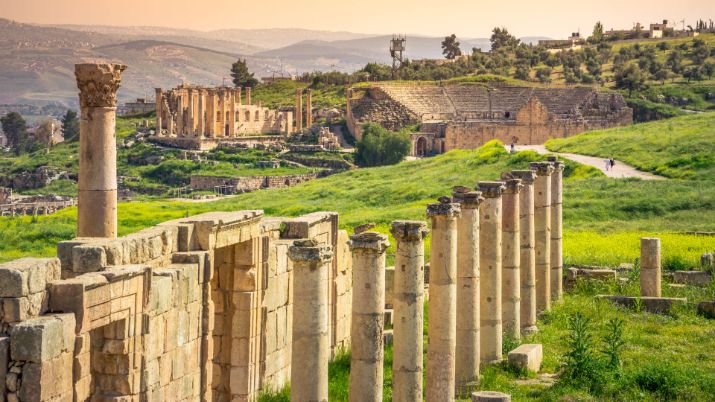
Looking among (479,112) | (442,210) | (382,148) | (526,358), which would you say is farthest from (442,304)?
(479,112)

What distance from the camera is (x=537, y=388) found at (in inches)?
825

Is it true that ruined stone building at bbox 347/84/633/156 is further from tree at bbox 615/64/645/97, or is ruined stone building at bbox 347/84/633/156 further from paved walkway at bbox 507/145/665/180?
paved walkway at bbox 507/145/665/180

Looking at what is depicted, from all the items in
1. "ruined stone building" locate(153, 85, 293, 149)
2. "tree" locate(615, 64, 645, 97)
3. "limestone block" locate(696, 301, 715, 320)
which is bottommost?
"limestone block" locate(696, 301, 715, 320)

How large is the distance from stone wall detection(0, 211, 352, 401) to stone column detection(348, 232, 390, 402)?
2.07 metres

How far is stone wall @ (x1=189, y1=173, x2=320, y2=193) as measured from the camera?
8975 cm

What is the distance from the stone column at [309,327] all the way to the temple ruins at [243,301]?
0.02 m

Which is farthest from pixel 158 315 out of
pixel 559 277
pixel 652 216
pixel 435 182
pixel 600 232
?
pixel 435 182

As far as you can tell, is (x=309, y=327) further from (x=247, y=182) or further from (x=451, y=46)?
(x=451, y=46)

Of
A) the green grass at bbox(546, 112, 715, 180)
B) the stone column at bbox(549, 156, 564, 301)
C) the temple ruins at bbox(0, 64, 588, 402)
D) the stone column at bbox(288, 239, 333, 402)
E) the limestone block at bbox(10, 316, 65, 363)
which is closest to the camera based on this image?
the limestone block at bbox(10, 316, 65, 363)

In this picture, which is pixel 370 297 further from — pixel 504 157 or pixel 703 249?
pixel 504 157

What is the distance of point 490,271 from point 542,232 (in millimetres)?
5739

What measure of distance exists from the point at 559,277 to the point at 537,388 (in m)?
9.18

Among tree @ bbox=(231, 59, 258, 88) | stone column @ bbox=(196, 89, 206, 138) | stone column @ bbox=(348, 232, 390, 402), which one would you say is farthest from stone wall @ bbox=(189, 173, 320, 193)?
stone column @ bbox=(348, 232, 390, 402)

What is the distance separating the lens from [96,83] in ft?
72.2
